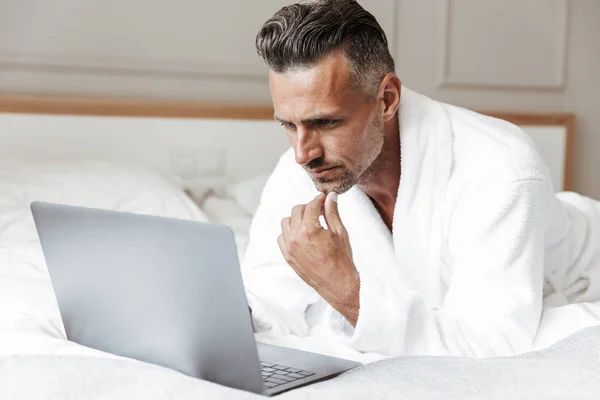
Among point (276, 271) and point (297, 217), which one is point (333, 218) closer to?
point (297, 217)

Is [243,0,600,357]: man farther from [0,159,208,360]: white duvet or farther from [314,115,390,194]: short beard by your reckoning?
[0,159,208,360]: white duvet

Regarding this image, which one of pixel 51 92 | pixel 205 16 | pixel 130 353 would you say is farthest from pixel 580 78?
pixel 130 353

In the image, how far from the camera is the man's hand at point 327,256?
4.15 feet

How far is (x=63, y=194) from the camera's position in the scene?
2.11 meters

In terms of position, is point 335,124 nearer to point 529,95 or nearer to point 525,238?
point 525,238

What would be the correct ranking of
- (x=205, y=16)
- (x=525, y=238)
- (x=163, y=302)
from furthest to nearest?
→ (x=205, y=16), (x=525, y=238), (x=163, y=302)

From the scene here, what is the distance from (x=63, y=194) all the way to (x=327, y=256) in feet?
3.51

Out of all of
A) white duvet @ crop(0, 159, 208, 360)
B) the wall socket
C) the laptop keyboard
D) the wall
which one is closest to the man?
the laptop keyboard

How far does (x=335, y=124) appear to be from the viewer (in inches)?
54.5

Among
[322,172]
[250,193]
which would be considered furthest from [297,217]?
[250,193]

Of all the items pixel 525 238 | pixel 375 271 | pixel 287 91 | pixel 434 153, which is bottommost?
pixel 375 271

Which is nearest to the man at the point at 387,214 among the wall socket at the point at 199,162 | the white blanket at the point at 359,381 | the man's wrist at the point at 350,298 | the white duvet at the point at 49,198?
the man's wrist at the point at 350,298

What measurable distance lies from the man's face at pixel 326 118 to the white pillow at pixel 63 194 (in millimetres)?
644

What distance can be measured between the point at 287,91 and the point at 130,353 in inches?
21.1
